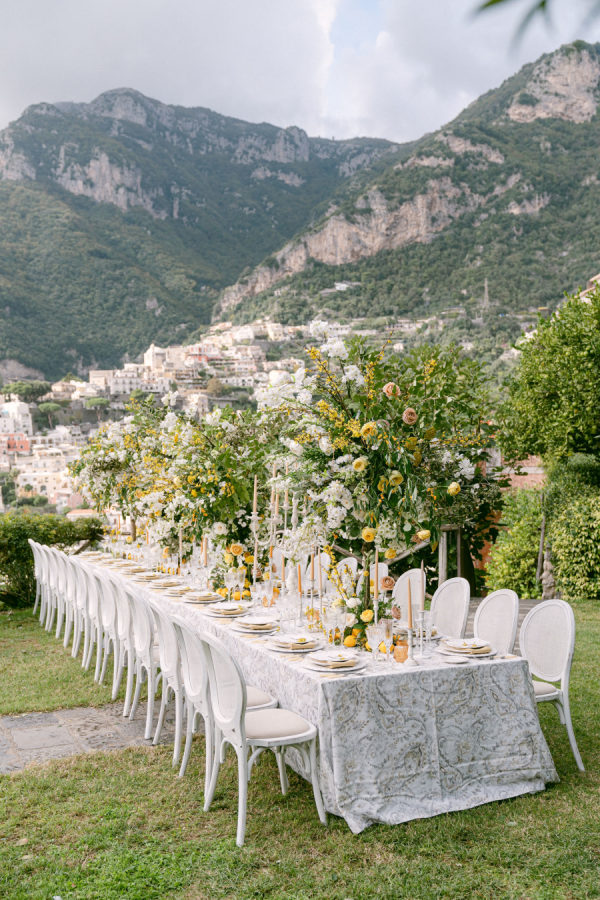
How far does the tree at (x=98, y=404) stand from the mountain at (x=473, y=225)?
63.6ft

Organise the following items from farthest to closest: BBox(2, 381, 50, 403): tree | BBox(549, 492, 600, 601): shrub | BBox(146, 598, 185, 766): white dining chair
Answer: BBox(2, 381, 50, 403): tree, BBox(549, 492, 600, 601): shrub, BBox(146, 598, 185, 766): white dining chair

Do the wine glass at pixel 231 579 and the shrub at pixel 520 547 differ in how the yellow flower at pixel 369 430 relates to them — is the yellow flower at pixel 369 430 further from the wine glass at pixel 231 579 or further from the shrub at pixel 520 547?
the shrub at pixel 520 547

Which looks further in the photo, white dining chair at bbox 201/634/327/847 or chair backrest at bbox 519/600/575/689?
chair backrest at bbox 519/600/575/689

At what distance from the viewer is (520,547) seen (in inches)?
384

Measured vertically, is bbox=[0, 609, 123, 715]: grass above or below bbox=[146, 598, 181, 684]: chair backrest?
below

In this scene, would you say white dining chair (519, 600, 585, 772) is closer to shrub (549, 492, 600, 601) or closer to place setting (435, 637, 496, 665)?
place setting (435, 637, 496, 665)

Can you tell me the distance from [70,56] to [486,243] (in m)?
65.1

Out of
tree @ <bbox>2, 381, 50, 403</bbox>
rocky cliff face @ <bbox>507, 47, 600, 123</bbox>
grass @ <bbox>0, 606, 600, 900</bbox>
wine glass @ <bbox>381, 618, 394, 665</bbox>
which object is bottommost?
grass @ <bbox>0, 606, 600, 900</bbox>

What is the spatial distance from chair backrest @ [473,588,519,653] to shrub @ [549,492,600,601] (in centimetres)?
467

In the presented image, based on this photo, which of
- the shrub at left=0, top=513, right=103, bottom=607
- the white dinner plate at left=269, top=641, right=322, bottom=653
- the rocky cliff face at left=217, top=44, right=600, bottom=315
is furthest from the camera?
the rocky cliff face at left=217, top=44, right=600, bottom=315

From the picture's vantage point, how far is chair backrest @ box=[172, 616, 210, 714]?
3.80 metres

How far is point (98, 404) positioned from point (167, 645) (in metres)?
29.4

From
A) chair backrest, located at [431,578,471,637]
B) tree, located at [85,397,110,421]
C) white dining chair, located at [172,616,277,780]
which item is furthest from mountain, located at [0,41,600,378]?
white dining chair, located at [172,616,277,780]

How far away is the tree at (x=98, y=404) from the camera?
32031mm
